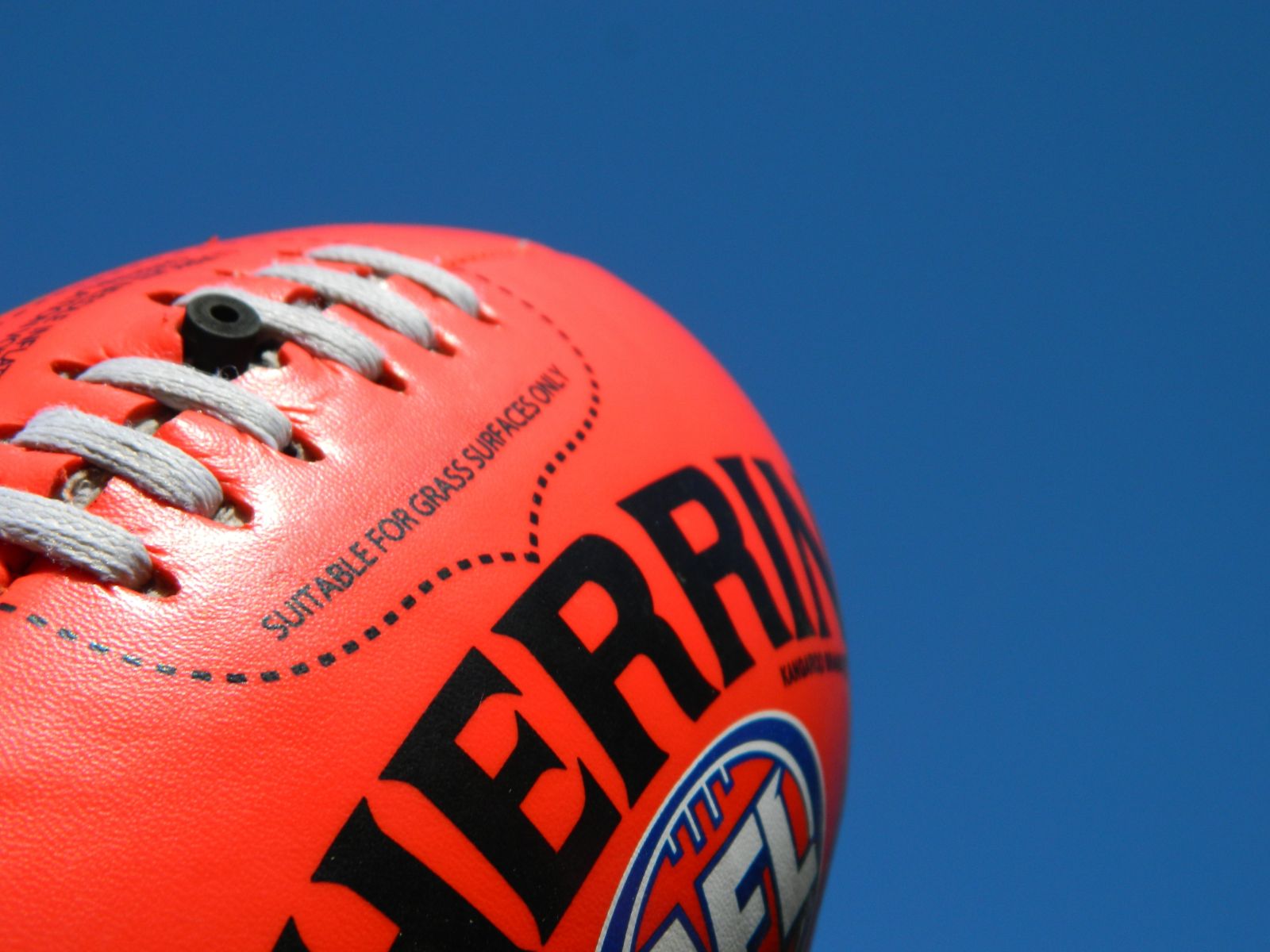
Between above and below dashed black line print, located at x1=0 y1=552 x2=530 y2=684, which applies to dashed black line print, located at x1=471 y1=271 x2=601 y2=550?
above

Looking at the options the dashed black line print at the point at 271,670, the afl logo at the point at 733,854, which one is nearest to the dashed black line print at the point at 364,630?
the dashed black line print at the point at 271,670

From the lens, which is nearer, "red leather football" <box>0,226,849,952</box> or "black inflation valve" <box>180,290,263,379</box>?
"red leather football" <box>0,226,849,952</box>

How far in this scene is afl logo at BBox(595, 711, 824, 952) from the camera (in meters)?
1.17

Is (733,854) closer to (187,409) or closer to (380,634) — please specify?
(380,634)

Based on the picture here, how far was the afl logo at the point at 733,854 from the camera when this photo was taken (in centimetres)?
117

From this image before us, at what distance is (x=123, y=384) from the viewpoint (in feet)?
3.82

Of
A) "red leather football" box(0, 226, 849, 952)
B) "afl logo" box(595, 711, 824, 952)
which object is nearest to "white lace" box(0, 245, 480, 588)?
"red leather football" box(0, 226, 849, 952)

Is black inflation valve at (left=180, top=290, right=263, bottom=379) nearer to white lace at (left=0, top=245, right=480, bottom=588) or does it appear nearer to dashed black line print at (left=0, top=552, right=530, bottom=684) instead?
white lace at (left=0, top=245, right=480, bottom=588)

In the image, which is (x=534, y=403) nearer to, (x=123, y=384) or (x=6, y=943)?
(x=123, y=384)

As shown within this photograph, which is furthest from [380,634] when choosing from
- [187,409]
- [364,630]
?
[187,409]

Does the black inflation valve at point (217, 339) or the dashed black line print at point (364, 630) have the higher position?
the black inflation valve at point (217, 339)

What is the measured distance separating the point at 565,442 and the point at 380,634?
336 millimetres

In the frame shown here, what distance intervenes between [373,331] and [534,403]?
18 cm

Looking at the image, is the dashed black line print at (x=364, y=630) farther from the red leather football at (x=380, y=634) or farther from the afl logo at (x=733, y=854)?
the afl logo at (x=733, y=854)
